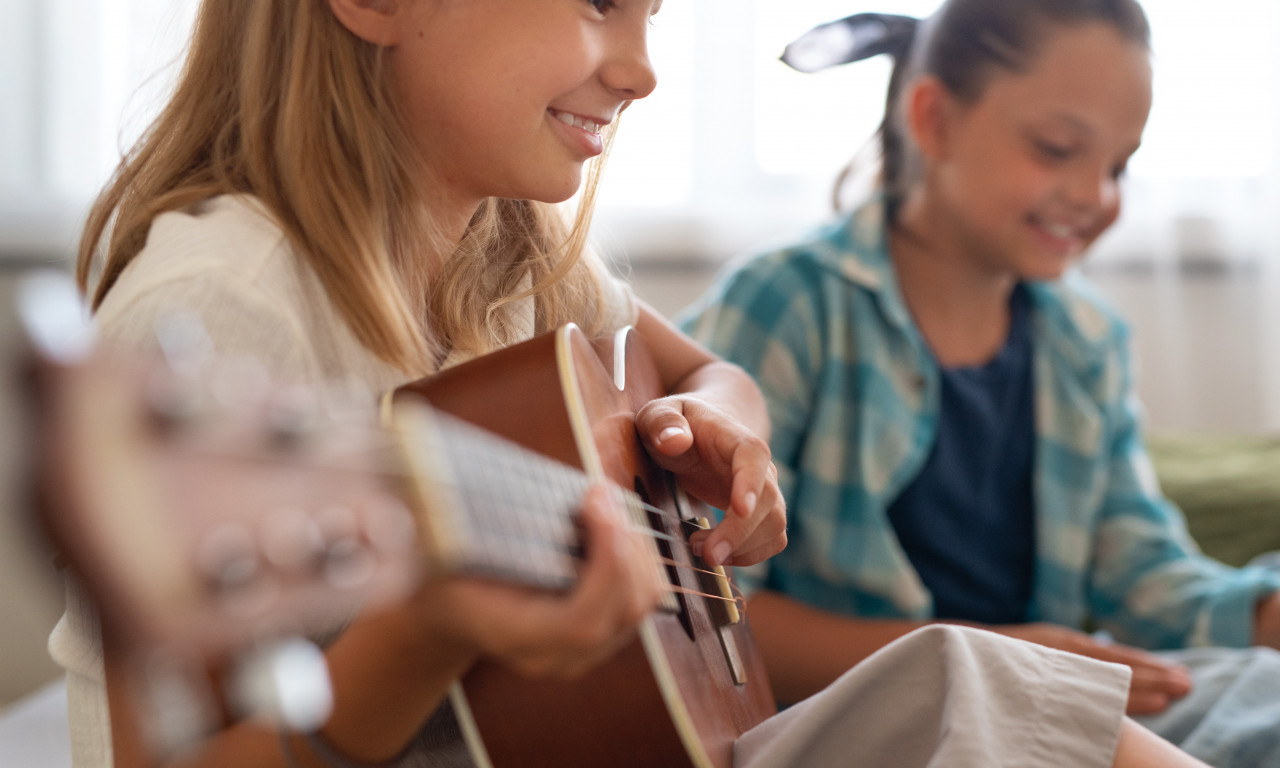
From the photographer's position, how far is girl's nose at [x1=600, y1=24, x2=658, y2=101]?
762 mm

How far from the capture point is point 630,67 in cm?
77

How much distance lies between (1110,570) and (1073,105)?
0.49m

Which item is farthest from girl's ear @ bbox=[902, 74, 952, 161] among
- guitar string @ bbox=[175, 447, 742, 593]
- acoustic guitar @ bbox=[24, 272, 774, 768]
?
acoustic guitar @ bbox=[24, 272, 774, 768]

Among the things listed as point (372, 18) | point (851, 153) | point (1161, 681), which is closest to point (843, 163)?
point (851, 153)

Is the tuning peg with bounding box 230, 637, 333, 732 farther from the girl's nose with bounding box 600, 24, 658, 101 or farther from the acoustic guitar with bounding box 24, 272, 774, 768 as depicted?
the girl's nose with bounding box 600, 24, 658, 101

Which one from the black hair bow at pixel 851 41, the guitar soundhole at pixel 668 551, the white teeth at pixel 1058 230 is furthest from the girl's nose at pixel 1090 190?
the guitar soundhole at pixel 668 551

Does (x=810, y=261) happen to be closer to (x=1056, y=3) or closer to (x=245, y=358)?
(x=1056, y=3)

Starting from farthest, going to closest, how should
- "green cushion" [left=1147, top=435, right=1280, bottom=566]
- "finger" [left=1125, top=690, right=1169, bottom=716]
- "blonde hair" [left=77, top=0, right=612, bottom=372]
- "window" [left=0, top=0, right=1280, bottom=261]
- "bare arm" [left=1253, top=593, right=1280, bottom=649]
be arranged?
"window" [left=0, top=0, right=1280, bottom=261], "green cushion" [left=1147, top=435, right=1280, bottom=566], "bare arm" [left=1253, top=593, right=1280, bottom=649], "finger" [left=1125, top=690, right=1169, bottom=716], "blonde hair" [left=77, top=0, right=612, bottom=372]

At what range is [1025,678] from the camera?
23.3 inches

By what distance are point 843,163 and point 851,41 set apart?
578 mm

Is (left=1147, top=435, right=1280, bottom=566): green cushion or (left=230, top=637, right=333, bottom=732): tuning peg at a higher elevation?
(left=230, top=637, right=333, bottom=732): tuning peg

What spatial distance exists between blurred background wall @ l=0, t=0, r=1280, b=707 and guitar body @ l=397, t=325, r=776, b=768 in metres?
1.15

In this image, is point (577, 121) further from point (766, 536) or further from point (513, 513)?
point (513, 513)

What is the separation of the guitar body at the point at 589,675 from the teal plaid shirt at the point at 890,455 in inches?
18.0
